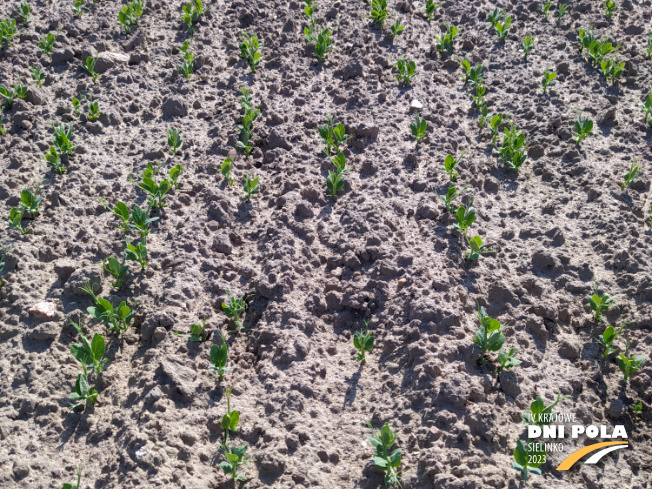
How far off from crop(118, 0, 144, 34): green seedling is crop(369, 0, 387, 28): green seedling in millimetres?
1973

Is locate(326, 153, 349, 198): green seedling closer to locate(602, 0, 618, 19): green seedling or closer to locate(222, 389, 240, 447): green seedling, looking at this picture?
locate(222, 389, 240, 447): green seedling

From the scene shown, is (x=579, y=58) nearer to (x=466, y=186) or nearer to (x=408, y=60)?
(x=408, y=60)

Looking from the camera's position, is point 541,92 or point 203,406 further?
point 541,92

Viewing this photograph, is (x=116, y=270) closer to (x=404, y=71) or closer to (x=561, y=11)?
(x=404, y=71)

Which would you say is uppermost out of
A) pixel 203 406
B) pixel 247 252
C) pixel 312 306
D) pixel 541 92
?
pixel 541 92

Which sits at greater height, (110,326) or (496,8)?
(496,8)

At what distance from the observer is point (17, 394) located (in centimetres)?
273

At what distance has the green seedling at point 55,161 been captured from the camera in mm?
3738

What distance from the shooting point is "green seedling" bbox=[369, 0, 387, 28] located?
482 cm

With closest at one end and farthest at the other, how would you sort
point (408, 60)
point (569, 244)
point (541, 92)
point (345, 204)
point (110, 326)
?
1. point (110, 326)
2. point (569, 244)
3. point (345, 204)
4. point (541, 92)
5. point (408, 60)

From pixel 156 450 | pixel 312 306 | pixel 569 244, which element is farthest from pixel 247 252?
pixel 569 244

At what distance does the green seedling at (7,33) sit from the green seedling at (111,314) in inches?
106

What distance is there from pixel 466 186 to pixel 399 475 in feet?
6.19

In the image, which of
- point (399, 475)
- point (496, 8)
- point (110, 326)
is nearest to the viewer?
point (399, 475)
